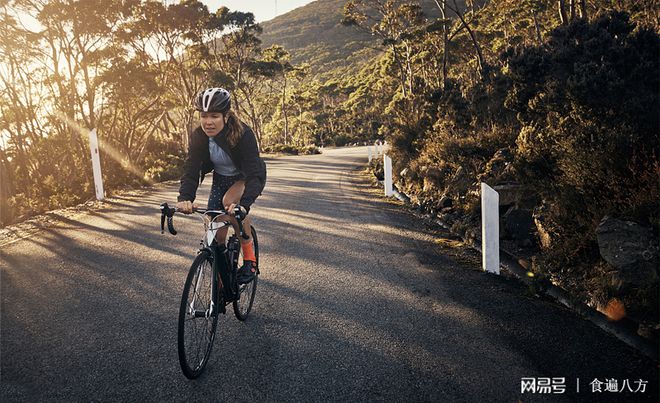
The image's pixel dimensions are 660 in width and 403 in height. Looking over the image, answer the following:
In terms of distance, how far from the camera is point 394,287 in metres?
5.26

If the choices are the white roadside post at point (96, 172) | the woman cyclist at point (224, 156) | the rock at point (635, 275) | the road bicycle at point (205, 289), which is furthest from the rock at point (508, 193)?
the white roadside post at point (96, 172)

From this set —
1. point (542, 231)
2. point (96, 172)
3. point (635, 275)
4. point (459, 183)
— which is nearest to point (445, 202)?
point (459, 183)

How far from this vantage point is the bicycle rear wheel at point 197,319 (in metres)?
3.24

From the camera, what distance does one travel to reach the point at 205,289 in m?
3.59

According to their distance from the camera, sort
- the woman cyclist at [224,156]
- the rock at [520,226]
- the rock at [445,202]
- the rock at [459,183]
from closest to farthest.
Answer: the woman cyclist at [224,156] < the rock at [520,226] < the rock at [459,183] < the rock at [445,202]

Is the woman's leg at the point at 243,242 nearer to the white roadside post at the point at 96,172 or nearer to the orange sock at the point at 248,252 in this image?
the orange sock at the point at 248,252

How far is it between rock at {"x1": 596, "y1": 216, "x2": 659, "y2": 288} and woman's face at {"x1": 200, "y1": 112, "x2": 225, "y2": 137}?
13.2 feet

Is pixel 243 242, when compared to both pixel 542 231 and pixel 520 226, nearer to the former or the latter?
pixel 542 231

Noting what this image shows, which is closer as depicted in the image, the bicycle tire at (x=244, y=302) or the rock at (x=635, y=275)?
the rock at (x=635, y=275)

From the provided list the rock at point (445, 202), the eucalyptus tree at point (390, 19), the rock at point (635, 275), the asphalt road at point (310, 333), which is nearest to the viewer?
the asphalt road at point (310, 333)

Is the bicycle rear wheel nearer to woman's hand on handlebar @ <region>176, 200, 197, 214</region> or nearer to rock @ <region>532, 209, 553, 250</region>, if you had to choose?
woman's hand on handlebar @ <region>176, 200, 197, 214</region>

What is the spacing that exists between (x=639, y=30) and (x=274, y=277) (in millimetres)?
7971

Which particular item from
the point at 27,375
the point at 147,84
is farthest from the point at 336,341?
the point at 147,84

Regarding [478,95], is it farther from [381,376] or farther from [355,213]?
[381,376]
